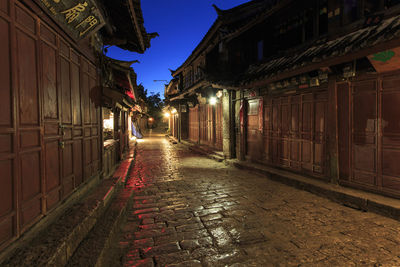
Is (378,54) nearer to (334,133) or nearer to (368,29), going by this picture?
(368,29)

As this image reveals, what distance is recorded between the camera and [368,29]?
5848 millimetres

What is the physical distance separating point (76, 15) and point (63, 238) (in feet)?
13.5

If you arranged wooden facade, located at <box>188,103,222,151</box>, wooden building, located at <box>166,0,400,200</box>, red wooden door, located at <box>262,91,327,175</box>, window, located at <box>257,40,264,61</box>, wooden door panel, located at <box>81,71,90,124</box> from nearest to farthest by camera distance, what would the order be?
wooden building, located at <box>166,0,400,200</box> < wooden door panel, located at <box>81,71,90,124</box> < red wooden door, located at <box>262,91,327,175</box> < window, located at <box>257,40,264,61</box> < wooden facade, located at <box>188,103,222,151</box>

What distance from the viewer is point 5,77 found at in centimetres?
252

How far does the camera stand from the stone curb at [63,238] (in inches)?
97.4

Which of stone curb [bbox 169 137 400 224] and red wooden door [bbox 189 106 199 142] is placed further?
red wooden door [bbox 189 106 199 142]

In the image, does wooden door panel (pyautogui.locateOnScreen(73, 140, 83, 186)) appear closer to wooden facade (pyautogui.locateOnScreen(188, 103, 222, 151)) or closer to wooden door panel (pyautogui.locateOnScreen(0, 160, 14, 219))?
wooden door panel (pyautogui.locateOnScreen(0, 160, 14, 219))

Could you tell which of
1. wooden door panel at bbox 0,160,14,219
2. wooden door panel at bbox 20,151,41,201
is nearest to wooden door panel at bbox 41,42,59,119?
wooden door panel at bbox 20,151,41,201

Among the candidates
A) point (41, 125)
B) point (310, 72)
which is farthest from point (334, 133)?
point (41, 125)

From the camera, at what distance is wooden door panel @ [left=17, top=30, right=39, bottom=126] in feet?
9.30

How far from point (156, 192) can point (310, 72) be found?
21.6 feet

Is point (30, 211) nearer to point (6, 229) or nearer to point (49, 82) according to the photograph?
point (6, 229)

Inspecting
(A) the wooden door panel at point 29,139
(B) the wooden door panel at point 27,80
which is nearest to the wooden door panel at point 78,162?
(A) the wooden door panel at point 29,139

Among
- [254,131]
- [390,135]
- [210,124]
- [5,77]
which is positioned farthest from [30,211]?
[210,124]
